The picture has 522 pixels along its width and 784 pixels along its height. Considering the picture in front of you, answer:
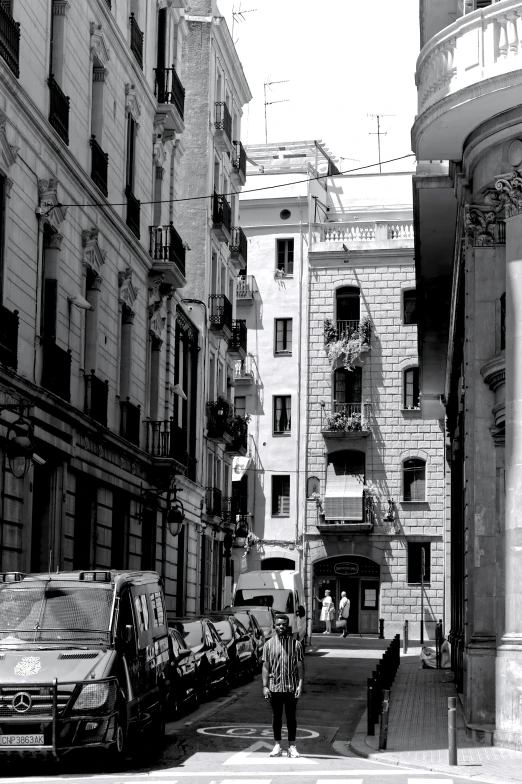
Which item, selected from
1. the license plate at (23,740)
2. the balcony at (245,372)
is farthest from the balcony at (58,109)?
the balcony at (245,372)

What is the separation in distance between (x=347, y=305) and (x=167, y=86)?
21650mm

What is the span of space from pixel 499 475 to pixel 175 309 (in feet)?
69.2

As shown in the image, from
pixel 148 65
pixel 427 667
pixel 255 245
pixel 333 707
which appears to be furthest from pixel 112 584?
pixel 255 245

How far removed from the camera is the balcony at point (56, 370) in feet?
84.1

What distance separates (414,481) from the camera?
5603cm

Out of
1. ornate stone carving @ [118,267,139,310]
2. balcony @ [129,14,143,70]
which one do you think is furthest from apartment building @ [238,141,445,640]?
balcony @ [129,14,143,70]

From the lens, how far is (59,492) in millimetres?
26547

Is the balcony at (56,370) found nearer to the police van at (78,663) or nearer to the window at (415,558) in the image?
the police van at (78,663)

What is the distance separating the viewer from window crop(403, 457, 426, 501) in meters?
55.9

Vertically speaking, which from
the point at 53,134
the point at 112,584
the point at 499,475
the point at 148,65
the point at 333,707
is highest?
the point at 148,65

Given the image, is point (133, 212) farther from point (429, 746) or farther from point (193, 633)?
point (429, 746)

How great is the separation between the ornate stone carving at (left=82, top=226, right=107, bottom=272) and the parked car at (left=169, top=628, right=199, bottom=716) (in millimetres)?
9669

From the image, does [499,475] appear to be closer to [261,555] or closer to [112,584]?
[112,584]

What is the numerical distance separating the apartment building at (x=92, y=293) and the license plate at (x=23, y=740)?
23.3 ft
